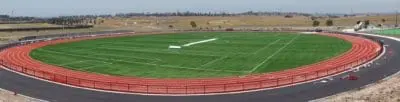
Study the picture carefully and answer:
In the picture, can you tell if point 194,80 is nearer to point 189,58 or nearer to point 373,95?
point 373,95

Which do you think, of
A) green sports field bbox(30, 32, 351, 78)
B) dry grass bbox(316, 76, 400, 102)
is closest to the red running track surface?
green sports field bbox(30, 32, 351, 78)

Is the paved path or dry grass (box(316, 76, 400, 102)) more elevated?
dry grass (box(316, 76, 400, 102))

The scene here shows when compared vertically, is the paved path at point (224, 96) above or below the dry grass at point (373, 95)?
below

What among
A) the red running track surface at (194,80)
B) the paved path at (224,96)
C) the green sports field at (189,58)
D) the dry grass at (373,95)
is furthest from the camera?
the green sports field at (189,58)

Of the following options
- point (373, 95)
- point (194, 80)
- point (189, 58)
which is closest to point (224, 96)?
point (194, 80)

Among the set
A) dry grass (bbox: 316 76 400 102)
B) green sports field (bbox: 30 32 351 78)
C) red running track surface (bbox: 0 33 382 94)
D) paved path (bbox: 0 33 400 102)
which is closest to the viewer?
dry grass (bbox: 316 76 400 102)

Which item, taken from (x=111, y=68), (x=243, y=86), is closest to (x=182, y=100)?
(x=243, y=86)

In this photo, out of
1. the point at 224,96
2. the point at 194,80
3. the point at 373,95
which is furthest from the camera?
the point at 194,80

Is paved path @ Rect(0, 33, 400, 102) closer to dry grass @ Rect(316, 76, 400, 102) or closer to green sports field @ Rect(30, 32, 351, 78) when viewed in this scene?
dry grass @ Rect(316, 76, 400, 102)

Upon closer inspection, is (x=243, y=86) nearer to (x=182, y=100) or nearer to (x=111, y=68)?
(x=182, y=100)

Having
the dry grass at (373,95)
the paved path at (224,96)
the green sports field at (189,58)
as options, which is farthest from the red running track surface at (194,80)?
the dry grass at (373,95)

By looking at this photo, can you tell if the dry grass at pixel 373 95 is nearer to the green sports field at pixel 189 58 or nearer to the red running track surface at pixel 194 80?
the red running track surface at pixel 194 80

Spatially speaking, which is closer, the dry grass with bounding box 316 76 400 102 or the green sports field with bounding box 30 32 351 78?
the dry grass with bounding box 316 76 400 102

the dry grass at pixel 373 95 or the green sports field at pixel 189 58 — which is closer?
the dry grass at pixel 373 95
